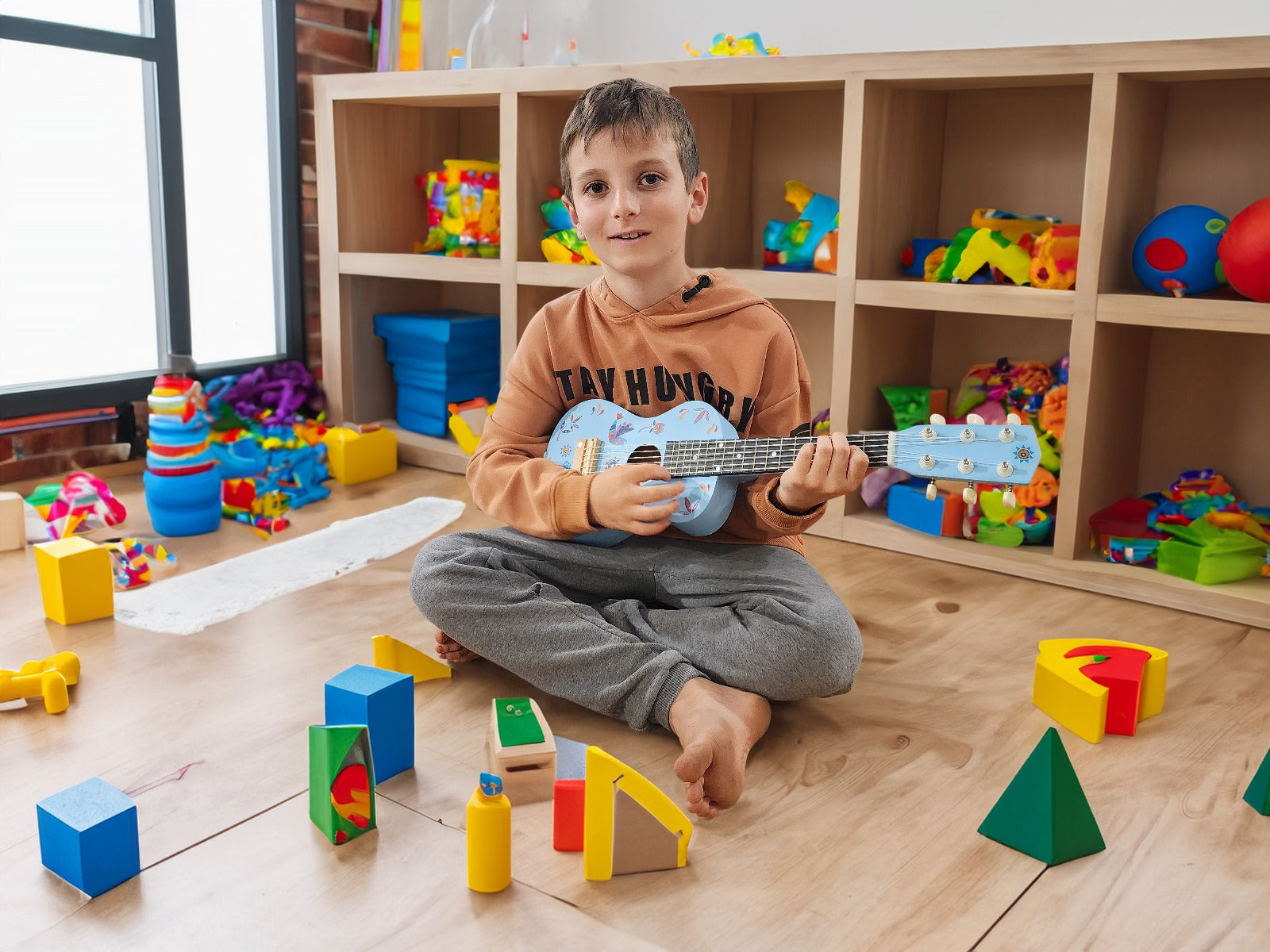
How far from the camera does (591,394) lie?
1411 mm

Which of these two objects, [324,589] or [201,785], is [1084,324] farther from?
[201,785]

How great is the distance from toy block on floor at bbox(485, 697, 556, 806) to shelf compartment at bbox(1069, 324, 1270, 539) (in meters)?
1.02

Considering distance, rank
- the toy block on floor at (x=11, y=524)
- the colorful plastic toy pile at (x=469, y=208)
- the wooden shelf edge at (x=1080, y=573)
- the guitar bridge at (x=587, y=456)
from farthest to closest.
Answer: the colorful plastic toy pile at (x=469, y=208) < the toy block on floor at (x=11, y=524) < the wooden shelf edge at (x=1080, y=573) < the guitar bridge at (x=587, y=456)

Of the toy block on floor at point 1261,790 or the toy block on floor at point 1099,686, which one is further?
the toy block on floor at point 1099,686

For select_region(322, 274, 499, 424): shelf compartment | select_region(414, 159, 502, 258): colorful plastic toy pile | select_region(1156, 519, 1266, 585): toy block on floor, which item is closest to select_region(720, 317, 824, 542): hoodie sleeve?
select_region(1156, 519, 1266, 585): toy block on floor

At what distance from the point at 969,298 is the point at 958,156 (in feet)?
1.32

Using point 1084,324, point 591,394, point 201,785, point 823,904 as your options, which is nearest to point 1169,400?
point 1084,324

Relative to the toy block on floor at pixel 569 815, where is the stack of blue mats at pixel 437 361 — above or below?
above

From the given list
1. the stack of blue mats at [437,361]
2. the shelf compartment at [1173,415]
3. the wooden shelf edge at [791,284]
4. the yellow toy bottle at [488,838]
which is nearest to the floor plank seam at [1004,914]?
the yellow toy bottle at [488,838]

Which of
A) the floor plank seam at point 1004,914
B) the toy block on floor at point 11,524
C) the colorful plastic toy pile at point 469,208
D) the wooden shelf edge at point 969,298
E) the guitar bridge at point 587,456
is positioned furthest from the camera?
the colorful plastic toy pile at point 469,208

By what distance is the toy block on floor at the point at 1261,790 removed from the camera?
1.07 m

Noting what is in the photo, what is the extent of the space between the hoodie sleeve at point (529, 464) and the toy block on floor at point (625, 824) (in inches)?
15.4

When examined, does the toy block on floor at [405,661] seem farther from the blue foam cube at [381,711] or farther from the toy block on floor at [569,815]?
the toy block on floor at [569,815]

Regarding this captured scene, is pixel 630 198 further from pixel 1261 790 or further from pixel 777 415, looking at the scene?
pixel 1261 790
